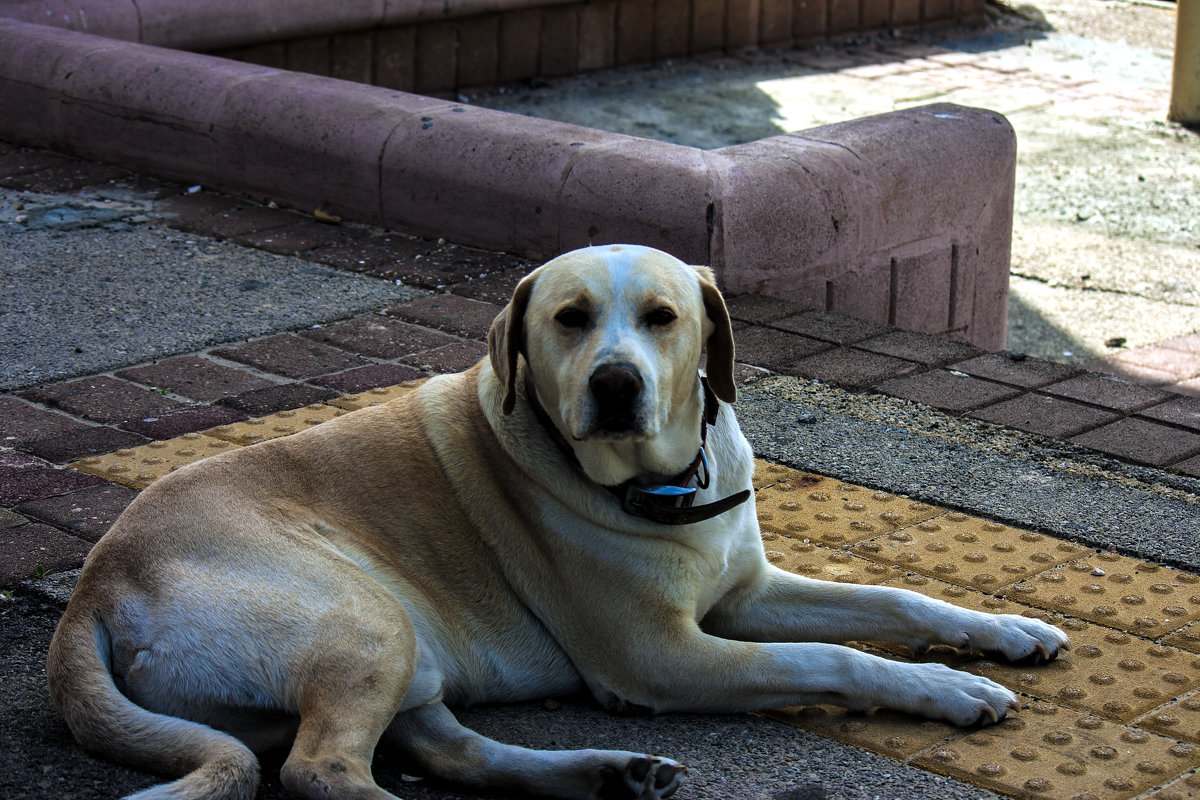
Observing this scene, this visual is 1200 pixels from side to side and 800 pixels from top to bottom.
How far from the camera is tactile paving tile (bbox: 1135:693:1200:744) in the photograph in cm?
288

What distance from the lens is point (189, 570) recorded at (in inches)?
109

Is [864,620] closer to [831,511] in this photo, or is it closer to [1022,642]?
[1022,642]

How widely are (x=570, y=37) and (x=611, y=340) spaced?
940 centimetres

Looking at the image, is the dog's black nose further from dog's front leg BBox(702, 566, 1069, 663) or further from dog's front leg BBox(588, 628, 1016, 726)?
dog's front leg BBox(702, 566, 1069, 663)

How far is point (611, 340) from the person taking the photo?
9.53 ft

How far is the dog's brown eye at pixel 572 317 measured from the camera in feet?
9.75

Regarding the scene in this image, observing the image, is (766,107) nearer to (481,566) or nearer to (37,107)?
(37,107)

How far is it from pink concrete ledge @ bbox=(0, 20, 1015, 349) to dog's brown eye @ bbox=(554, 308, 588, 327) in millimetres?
2596

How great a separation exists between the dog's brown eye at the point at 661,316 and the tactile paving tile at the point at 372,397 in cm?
180

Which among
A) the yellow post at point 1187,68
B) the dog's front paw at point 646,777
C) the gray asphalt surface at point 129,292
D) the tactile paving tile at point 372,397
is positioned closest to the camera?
the dog's front paw at point 646,777

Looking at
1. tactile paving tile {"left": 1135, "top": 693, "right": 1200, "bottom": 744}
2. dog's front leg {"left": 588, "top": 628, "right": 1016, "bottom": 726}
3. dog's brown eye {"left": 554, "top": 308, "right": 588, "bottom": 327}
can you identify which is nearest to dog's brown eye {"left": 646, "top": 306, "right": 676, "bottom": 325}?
dog's brown eye {"left": 554, "top": 308, "right": 588, "bottom": 327}

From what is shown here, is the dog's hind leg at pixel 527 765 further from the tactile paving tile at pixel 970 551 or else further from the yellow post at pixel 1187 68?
the yellow post at pixel 1187 68

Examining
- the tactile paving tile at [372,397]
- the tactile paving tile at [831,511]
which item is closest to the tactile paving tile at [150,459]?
the tactile paving tile at [372,397]

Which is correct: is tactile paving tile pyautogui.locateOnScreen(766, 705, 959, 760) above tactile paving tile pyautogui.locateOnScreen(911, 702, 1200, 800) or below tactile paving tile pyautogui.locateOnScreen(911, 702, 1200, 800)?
below
